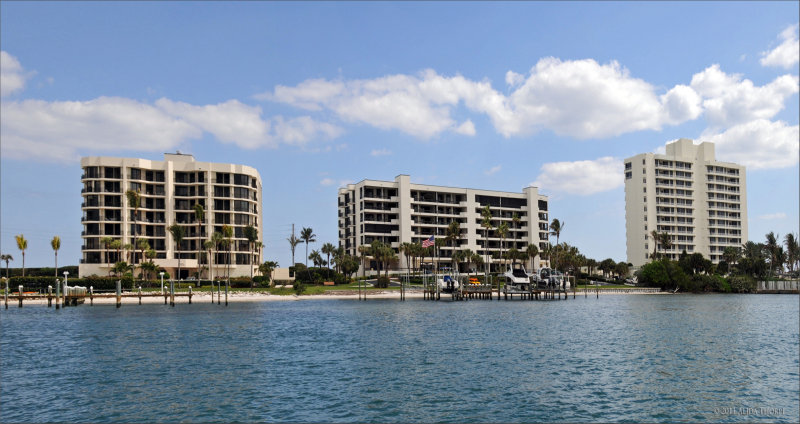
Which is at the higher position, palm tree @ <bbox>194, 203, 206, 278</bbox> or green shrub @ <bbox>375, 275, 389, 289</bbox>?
palm tree @ <bbox>194, 203, 206, 278</bbox>

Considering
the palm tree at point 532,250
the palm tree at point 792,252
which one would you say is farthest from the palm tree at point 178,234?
the palm tree at point 792,252

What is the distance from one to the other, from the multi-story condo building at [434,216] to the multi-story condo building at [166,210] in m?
33.3

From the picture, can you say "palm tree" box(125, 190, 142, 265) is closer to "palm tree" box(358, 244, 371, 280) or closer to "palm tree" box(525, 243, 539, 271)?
"palm tree" box(358, 244, 371, 280)

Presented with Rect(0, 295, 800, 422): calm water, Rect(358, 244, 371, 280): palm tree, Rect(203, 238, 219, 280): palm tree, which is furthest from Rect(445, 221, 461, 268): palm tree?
Rect(0, 295, 800, 422): calm water

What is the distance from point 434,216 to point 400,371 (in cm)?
13857

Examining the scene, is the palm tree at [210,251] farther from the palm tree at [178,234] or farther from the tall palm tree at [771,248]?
the tall palm tree at [771,248]

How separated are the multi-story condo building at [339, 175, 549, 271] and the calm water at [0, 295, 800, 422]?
100 meters

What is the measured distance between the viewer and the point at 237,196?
151m

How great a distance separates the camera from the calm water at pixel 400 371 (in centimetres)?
2909

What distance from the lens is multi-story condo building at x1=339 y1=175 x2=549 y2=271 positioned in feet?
563

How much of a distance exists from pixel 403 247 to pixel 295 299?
2008 inches

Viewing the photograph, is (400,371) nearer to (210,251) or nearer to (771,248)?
(210,251)

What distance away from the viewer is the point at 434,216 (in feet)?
581

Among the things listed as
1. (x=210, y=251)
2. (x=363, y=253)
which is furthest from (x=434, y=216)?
(x=210, y=251)
